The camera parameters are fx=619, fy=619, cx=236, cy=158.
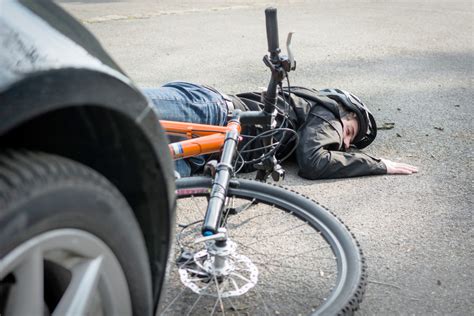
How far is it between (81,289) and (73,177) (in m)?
0.27

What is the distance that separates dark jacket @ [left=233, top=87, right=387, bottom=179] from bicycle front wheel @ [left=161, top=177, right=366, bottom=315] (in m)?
0.83

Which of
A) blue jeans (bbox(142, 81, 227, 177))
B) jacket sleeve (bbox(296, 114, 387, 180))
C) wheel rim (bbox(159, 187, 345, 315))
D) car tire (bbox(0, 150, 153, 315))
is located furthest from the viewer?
jacket sleeve (bbox(296, 114, 387, 180))

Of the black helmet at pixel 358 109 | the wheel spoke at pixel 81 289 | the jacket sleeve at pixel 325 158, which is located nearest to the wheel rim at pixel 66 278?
the wheel spoke at pixel 81 289

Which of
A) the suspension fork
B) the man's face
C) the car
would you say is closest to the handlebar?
the suspension fork

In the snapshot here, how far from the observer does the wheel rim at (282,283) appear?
8.77 ft

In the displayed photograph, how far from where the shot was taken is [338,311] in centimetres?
234

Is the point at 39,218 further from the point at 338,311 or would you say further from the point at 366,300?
the point at 366,300

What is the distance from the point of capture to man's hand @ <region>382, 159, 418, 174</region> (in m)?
4.16

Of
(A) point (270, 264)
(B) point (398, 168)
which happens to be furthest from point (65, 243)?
(B) point (398, 168)

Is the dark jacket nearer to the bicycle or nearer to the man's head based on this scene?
the man's head

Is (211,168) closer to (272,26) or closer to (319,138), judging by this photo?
(272,26)

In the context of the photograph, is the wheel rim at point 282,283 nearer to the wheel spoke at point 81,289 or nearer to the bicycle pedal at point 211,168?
the bicycle pedal at point 211,168

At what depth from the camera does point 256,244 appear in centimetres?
321

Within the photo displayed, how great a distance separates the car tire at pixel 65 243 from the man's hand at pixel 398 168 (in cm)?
277
